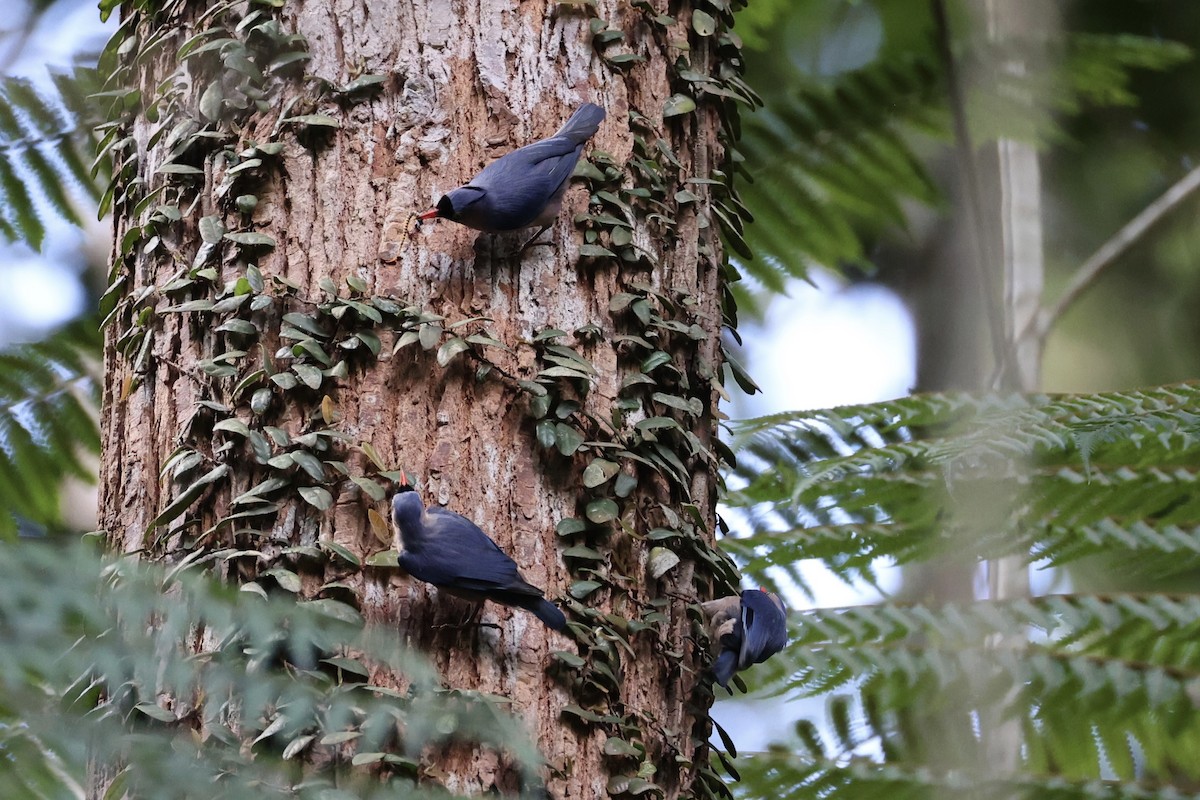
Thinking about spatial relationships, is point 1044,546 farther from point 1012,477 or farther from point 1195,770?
point 1195,770

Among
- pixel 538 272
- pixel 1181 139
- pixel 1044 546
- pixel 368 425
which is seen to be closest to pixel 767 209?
pixel 1044 546

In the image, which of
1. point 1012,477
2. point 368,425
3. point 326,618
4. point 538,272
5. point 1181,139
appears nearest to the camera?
point 326,618

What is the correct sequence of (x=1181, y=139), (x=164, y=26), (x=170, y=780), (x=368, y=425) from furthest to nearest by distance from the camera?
(x=1181, y=139) → (x=164, y=26) → (x=368, y=425) → (x=170, y=780)

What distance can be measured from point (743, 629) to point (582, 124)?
2.22 feet

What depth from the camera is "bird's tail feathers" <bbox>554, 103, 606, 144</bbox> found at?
1438 millimetres

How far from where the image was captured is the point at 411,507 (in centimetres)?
122

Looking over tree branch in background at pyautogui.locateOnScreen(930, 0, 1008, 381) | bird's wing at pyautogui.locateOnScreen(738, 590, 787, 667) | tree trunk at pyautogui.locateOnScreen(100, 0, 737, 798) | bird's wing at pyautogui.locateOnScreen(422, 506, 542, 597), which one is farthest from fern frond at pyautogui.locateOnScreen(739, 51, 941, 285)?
bird's wing at pyautogui.locateOnScreen(422, 506, 542, 597)

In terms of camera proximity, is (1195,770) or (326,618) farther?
(1195,770)

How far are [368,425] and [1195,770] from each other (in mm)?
2147

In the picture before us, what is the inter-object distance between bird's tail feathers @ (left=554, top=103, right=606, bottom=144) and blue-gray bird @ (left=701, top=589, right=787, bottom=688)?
0.63 meters

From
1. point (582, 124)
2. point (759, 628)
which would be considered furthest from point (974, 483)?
point (582, 124)

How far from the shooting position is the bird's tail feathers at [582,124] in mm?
1438

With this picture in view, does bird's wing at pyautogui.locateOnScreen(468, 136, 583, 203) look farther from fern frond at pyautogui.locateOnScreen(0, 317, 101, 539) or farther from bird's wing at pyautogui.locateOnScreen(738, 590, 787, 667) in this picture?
fern frond at pyautogui.locateOnScreen(0, 317, 101, 539)

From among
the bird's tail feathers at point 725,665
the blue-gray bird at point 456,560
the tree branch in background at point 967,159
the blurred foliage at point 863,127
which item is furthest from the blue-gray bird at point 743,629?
the tree branch in background at point 967,159
